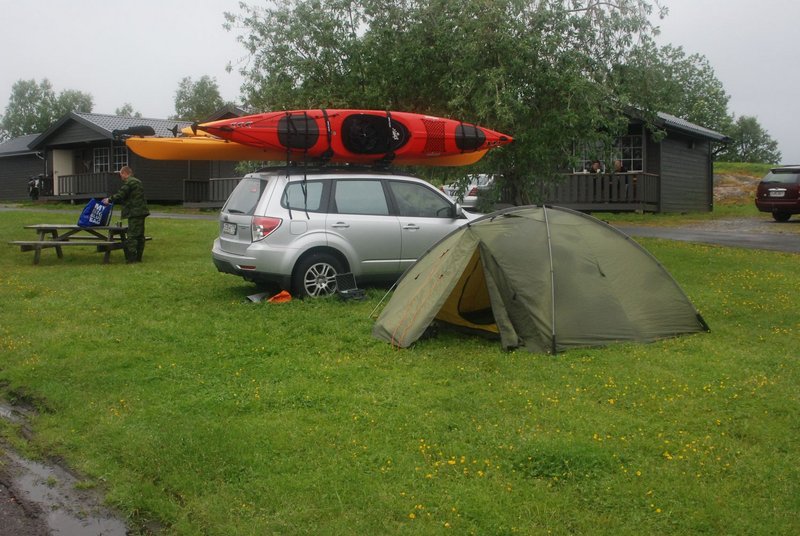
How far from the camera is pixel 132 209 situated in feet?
44.4

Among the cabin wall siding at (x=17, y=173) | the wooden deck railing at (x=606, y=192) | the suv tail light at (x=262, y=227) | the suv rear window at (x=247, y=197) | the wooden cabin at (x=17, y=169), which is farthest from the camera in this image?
the cabin wall siding at (x=17, y=173)

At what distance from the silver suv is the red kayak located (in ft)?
0.96

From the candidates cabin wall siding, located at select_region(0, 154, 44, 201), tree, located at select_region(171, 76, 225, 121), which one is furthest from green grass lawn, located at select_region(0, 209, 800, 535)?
tree, located at select_region(171, 76, 225, 121)

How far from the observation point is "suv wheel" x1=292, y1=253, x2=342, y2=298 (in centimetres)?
995

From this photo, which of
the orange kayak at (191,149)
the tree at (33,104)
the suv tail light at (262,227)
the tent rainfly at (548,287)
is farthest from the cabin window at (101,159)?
the tree at (33,104)

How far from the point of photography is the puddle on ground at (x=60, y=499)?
4.52 m

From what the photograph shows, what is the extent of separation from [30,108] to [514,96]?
7629cm

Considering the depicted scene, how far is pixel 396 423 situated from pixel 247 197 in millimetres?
5212

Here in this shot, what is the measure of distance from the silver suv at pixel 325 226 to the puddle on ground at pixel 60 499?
4603 millimetres

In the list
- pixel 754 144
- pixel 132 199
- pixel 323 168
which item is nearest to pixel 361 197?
pixel 323 168

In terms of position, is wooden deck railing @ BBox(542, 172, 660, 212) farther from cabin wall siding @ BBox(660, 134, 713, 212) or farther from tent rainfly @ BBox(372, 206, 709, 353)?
tent rainfly @ BBox(372, 206, 709, 353)

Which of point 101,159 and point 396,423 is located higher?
point 101,159

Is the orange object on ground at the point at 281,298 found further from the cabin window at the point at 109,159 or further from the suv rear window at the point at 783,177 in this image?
the cabin window at the point at 109,159

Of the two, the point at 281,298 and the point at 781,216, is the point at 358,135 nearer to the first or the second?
the point at 281,298
